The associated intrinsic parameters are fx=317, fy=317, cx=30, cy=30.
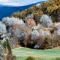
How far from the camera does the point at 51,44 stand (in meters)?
5.11

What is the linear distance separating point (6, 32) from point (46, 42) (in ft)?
2.19

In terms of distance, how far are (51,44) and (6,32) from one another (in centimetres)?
75

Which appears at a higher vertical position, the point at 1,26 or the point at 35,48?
the point at 1,26

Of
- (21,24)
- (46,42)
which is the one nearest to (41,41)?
(46,42)

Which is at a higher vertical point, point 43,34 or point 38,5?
point 38,5

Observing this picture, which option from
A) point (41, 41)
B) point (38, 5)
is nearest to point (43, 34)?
point (41, 41)

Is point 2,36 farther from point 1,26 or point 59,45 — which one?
point 59,45

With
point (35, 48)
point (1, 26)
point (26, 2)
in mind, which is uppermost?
point (26, 2)

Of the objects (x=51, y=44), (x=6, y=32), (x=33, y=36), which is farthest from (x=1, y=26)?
(x=51, y=44)

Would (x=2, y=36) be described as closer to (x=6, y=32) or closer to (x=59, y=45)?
(x=6, y=32)

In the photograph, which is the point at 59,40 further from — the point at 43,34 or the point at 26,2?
the point at 26,2

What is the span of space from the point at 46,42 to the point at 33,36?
23 centimetres

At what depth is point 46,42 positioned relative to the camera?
5.12m

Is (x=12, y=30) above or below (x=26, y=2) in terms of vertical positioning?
below
